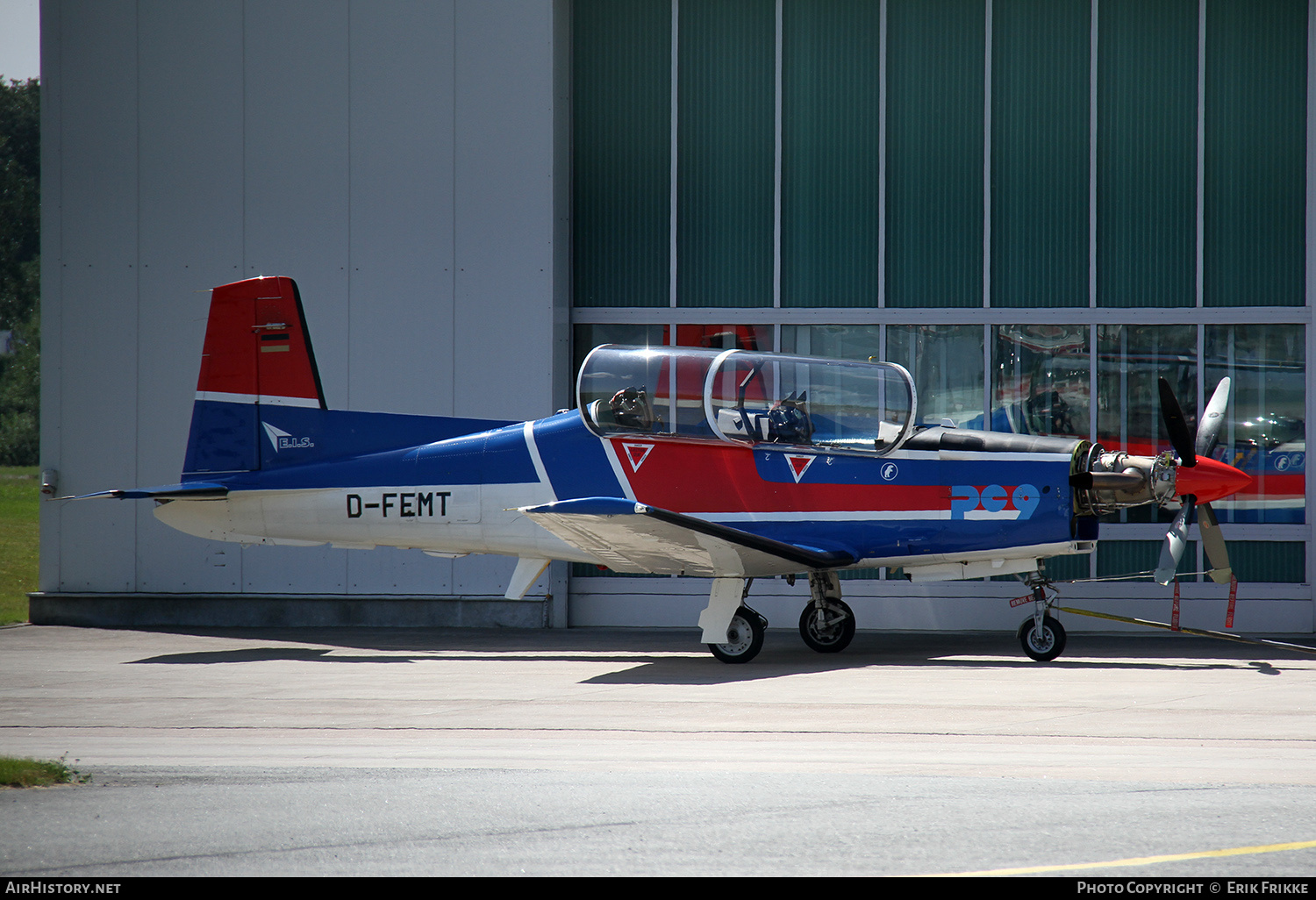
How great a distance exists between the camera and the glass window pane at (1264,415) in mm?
12258

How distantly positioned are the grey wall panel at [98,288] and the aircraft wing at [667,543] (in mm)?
6341

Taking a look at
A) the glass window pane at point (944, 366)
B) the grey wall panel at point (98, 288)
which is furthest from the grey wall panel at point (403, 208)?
the glass window pane at point (944, 366)

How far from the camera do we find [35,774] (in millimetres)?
5340

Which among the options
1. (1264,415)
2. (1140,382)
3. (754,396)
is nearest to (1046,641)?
(754,396)

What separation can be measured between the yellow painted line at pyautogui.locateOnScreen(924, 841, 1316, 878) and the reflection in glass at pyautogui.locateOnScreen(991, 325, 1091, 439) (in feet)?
28.7

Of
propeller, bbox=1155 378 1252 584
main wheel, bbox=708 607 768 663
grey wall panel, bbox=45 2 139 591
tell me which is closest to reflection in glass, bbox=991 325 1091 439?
propeller, bbox=1155 378 1252 584

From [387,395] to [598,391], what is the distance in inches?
152

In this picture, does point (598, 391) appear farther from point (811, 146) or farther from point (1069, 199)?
point (1069, 199)

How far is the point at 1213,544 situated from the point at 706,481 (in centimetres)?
433

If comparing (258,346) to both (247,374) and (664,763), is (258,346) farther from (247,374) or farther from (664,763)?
(664,763)

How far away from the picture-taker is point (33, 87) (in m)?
45.1

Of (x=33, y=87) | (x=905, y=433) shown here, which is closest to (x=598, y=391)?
(x=905, y=433)

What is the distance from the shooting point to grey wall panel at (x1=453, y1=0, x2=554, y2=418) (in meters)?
12.7

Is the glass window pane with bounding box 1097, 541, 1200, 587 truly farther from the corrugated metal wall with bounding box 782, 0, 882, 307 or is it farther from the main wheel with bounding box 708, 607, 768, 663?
the main wheel with bounding box 708, 607, 768, 663
